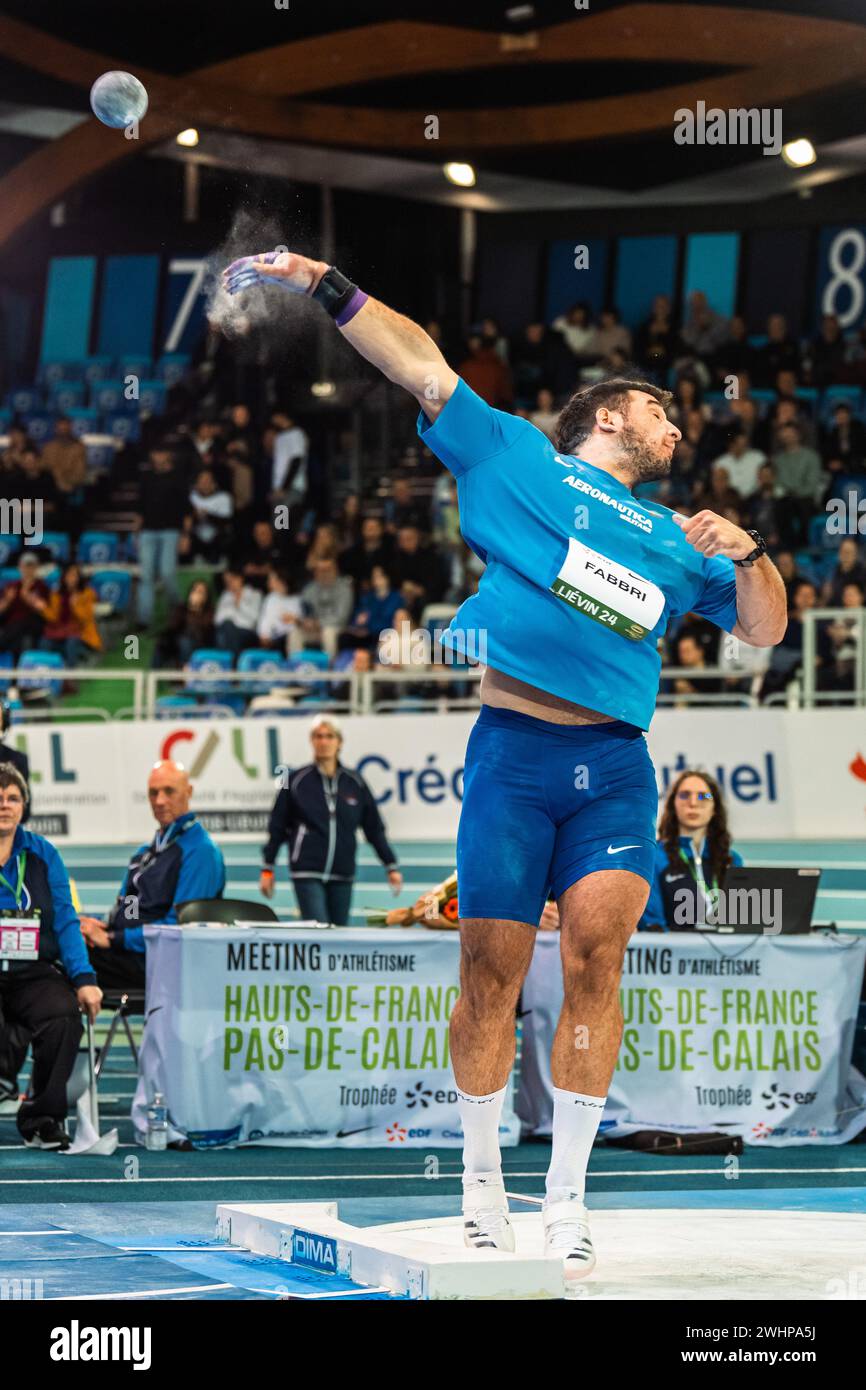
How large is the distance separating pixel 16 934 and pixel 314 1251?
13.6 ft

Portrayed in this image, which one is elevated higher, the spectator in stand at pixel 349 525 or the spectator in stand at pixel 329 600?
the spectator in stand at pixel 349 525

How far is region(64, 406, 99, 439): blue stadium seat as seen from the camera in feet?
80.1

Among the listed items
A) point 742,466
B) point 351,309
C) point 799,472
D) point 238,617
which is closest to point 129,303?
point 238,617

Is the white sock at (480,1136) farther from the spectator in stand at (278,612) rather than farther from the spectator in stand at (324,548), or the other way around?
the spectator in stand at (324,548)

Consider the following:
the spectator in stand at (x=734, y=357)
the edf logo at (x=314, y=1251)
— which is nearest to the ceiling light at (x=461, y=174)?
the spectator in stand at (x=734, y=357)

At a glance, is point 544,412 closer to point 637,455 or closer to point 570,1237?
point 637,455

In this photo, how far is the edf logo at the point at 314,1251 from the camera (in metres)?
4.62

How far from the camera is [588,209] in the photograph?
26.9 metres

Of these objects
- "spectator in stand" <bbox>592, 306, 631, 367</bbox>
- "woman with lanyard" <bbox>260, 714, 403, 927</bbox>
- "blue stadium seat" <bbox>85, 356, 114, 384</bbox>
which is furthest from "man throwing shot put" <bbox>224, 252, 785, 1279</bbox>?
"blue stadium seat" <bbox>85, 356, 114, 384</bbox>

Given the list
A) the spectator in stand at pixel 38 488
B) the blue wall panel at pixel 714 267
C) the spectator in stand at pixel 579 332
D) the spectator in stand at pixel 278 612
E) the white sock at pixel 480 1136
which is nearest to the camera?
the white sock at pixel 480 1136

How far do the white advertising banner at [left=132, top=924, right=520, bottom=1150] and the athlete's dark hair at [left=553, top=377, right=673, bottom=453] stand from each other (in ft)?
13.7

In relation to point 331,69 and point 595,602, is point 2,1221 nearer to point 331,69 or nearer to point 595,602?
point 595,602

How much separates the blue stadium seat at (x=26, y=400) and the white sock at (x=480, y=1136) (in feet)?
71.1

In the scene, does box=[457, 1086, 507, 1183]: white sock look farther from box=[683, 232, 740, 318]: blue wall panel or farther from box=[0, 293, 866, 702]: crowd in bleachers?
box=[683, 232, 740, 318]: blue wall panel
